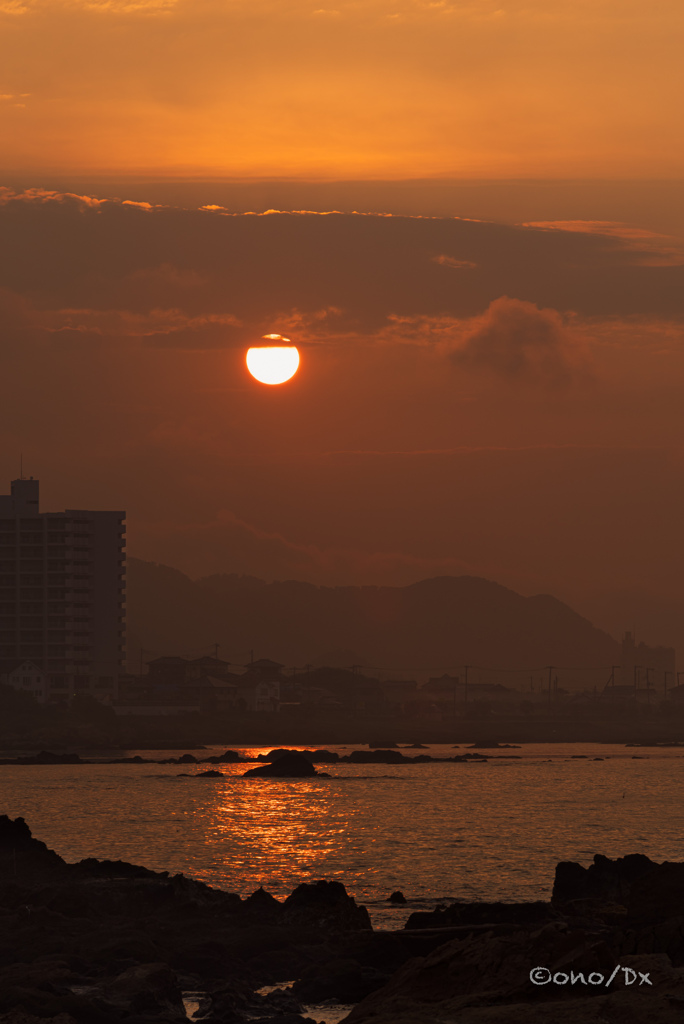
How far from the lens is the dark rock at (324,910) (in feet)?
126

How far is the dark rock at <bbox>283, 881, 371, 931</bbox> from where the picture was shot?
38.3 metres

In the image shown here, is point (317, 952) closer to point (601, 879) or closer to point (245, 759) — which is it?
point (601, 879)

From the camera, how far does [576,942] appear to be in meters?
24.1

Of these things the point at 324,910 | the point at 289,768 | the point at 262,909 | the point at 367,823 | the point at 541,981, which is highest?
the point at 541,981

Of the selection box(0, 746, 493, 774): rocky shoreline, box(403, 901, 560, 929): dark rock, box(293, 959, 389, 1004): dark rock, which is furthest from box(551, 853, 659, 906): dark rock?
box(0, 746, 493, 774): rocky shoreline

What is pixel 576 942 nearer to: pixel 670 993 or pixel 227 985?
pixel 670 993

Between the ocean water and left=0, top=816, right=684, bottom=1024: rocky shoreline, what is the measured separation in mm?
7223

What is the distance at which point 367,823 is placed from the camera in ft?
303

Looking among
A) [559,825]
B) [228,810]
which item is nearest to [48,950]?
[559,825]

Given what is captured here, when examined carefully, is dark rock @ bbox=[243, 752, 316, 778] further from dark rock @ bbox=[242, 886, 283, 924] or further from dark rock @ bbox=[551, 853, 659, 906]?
dark rock @ bbox=[242, 886, 283, 924]

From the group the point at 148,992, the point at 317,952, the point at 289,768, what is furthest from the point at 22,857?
the point at 289,768

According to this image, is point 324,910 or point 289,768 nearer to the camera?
point 324,910

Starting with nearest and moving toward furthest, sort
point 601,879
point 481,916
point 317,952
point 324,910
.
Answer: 1. point 317,952
2. point 481,916
3. point 324,910
4. point 601,879

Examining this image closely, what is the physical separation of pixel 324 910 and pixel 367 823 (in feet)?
179
